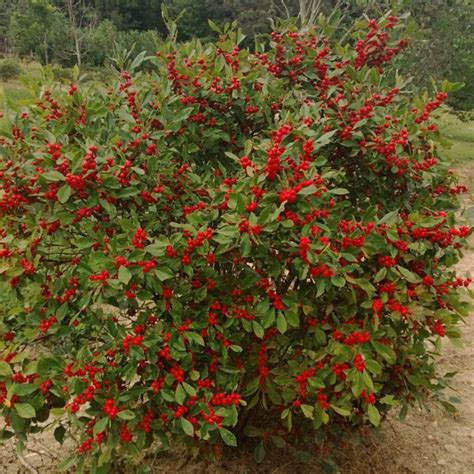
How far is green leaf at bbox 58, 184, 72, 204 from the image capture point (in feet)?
6.12

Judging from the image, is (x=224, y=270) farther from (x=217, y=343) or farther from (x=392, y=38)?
(x=392, y=38)

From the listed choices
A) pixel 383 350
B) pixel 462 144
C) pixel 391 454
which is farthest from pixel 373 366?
pixel 462 144

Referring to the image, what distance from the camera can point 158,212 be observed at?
2328 millimetres

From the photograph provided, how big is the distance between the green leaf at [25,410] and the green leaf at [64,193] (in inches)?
28.5

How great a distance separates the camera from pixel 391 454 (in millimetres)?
3168

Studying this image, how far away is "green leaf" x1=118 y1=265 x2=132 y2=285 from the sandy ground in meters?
1.17

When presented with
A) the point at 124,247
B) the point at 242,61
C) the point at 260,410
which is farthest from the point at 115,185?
the point at 260,410

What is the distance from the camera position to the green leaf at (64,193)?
6.12 ft

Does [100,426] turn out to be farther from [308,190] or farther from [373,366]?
[308,190]

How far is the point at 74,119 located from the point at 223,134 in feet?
2.17

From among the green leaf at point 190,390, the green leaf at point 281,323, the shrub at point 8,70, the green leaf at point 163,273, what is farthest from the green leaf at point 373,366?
the shrub at point 8,70

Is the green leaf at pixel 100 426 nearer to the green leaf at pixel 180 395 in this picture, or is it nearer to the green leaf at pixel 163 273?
the green leaf at pixel 180 395

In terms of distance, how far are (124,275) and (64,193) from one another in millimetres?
374

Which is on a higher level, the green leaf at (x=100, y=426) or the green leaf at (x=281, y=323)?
the green leaf at (x=281, y=323)
